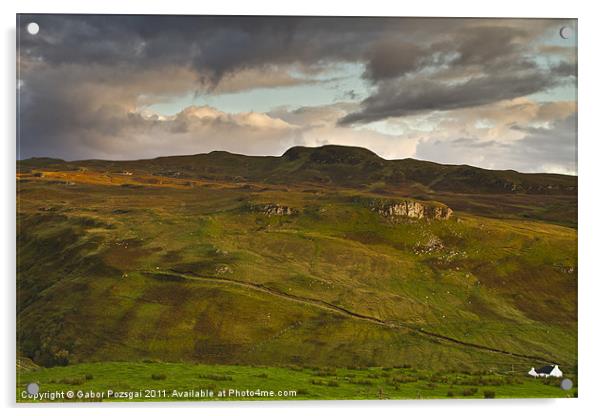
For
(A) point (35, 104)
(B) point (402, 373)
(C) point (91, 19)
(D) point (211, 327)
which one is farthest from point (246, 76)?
(B) point (402, 373)

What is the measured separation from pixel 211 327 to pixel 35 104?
519 centimetres

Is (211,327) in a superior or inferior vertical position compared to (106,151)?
inferior

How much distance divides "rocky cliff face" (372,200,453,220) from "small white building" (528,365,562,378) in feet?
10.6

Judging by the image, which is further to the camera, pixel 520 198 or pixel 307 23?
pixel 520 198

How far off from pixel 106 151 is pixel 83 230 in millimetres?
1604

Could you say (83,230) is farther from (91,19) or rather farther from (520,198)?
(520,198)

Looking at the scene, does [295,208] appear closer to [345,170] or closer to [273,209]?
[273,209]

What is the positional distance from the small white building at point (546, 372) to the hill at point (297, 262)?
0.66 feet

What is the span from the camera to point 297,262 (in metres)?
11.1

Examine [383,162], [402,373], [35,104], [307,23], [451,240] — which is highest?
[307,23]

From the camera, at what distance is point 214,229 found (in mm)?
11125

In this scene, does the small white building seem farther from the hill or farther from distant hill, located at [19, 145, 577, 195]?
distant hill, located at [19, 145, 577, 195]

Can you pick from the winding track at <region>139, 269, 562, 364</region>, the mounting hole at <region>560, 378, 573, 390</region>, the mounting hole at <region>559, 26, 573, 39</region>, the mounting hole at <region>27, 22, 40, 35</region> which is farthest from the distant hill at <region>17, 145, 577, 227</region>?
the mounting hole at <region>560, 378, 573, 390</region>

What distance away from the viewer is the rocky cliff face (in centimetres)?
1148
